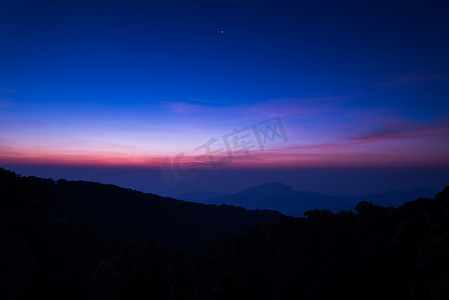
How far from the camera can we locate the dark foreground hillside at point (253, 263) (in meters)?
15.8

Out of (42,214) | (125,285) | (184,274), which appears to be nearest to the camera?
(125,285)

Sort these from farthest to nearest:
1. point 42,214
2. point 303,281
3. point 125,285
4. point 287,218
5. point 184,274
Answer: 1. point 287,218
2. point 42,214
3. point 303,281
4. point 184,274
5. point 125,285

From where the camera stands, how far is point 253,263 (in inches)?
1330

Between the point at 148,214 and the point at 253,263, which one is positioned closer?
the point at 253,263

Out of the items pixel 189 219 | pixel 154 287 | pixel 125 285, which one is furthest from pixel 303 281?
pixel 189 219

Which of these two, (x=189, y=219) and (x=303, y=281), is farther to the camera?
(x=189, y=219)

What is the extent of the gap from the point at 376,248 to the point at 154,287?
61.1 ft

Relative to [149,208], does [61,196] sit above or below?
above

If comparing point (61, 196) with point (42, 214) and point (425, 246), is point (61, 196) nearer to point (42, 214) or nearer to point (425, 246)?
point (42, 214)

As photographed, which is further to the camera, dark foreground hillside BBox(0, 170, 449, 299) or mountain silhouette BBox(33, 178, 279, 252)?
mountain silhouette BBox(33, 178, 279, 252)

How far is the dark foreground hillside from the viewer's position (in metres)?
15.8

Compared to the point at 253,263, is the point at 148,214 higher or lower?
lower

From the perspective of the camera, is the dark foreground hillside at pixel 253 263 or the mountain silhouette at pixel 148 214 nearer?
the dark foreground hillside at pixel 253 263

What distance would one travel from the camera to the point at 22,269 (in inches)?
619
